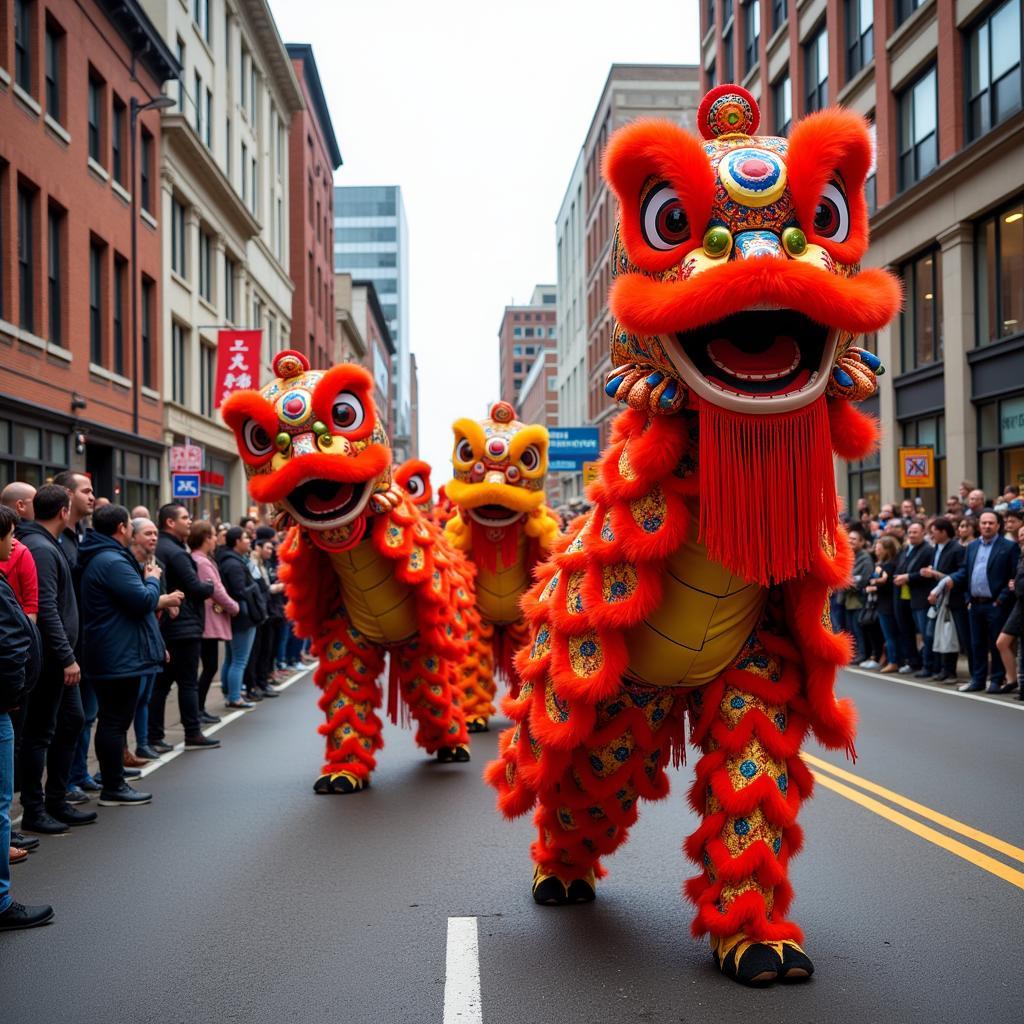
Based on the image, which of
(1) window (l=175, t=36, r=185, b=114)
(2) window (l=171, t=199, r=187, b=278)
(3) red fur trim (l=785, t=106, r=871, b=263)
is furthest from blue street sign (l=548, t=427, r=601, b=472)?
(3) red fur trim (l=785, t=106, r=871, b=263)

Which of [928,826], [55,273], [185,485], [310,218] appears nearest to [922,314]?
[185,485]

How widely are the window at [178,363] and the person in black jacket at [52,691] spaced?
79.0 feet

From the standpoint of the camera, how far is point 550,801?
490cm

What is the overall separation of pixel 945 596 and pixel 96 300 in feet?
60.0

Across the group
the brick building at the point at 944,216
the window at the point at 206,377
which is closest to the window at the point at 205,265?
the window at the point at 206,377

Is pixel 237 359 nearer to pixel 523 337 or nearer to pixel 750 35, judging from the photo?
pixel 750 35

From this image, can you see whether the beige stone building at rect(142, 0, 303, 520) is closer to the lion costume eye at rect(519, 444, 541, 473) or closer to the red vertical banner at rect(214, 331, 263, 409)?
the red vertical banner at rect(214, 331, 263, 409)

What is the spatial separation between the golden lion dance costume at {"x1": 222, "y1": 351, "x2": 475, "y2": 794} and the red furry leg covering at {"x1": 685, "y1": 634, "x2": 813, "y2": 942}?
353 cm

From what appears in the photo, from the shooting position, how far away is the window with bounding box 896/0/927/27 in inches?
1006

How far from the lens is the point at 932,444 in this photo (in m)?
25.3

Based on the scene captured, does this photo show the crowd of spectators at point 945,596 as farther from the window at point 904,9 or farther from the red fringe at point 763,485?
the window at point 904,9

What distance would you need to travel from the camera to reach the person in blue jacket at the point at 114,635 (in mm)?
7805

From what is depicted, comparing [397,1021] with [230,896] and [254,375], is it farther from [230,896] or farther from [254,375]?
[254,375]

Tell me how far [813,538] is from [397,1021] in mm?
2200
